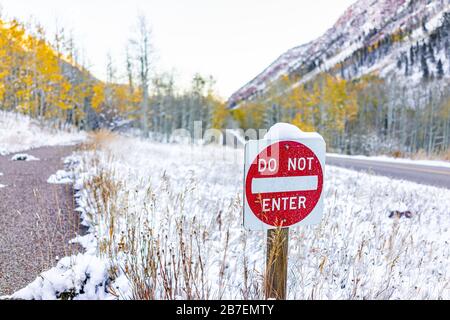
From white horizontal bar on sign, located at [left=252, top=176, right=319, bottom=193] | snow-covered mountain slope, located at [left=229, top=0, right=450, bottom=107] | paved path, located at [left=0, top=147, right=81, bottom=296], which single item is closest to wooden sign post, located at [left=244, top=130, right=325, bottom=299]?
white horizontal bar on sign, located at [left=252, top=176, right=319, bottom=193]

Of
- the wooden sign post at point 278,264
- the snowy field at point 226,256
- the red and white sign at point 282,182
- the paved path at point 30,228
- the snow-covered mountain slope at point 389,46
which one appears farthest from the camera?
the snow-covered mountain slope at point 389,46

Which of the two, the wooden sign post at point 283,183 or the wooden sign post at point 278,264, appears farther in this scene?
the wooden sign post at point 278,264

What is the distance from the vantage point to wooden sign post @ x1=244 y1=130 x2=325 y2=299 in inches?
57.3

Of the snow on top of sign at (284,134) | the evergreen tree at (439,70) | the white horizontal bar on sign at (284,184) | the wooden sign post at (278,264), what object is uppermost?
the evergreen tree at (439,70)

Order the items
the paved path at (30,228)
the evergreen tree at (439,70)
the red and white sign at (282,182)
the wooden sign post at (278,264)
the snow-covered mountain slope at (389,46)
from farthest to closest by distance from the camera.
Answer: the snow-covered mountain slope at (389,46) → the evergreen tree at (439,70) → the paved path at (30,228) → the wooden sign post at (278,264) → the red and white sign at (282,182)

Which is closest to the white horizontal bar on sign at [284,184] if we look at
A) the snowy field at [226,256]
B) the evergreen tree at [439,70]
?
the snowy field at [226,256]

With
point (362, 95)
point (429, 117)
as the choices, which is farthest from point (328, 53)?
point (429, 117)

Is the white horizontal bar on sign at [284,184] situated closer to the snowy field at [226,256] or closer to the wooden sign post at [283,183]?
the wooden sign post at [283,183]

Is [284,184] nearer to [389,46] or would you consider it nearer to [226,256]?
[226,256]

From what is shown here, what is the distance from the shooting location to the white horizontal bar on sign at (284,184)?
1464 millimetres

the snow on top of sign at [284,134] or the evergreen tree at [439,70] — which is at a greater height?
the evergreen tree at [439,70]

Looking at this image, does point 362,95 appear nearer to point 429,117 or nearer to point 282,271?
point 429,117

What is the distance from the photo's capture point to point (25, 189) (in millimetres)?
4984
